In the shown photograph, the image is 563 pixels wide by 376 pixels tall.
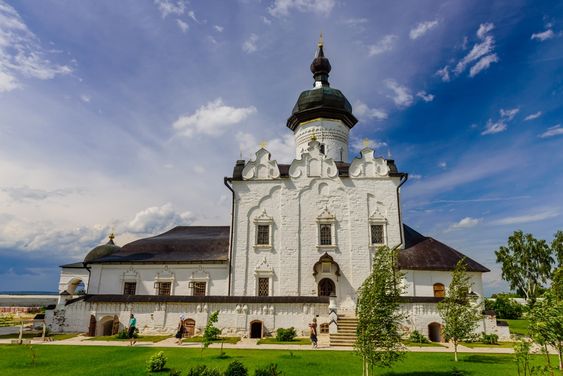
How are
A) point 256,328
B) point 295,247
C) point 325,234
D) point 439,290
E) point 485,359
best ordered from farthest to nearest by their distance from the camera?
point 325,234
point 295,247
point 439,290
point 256,328
point 485,359

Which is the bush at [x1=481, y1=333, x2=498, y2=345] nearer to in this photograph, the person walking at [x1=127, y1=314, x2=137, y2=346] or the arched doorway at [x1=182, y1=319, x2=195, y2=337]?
the arched doorway at [x1=182, y1=319, x2=195, y2=337]

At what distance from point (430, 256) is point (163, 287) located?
17287 millimetres

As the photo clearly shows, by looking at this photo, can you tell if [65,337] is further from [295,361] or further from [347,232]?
[347,232]

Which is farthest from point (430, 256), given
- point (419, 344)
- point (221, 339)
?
point (221, 339)

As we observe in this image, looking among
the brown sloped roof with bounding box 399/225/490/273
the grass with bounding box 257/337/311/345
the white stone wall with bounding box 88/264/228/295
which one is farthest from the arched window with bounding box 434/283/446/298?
the white stone wall with bounding box 88/264/228/295

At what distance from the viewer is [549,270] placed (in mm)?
35156

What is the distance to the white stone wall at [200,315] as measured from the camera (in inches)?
727

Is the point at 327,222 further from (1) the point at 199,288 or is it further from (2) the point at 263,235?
(1) the point at 199,288

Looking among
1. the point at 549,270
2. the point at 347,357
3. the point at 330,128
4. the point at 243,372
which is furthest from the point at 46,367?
the point at 549,270

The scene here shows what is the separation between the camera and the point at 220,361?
12.1 metres

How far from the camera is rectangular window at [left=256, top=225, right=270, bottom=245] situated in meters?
24.0

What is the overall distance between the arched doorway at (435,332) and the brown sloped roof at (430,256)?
3.89 m

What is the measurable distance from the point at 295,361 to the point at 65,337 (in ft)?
40.7

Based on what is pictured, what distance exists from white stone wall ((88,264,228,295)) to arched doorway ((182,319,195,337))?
4.65 meters
